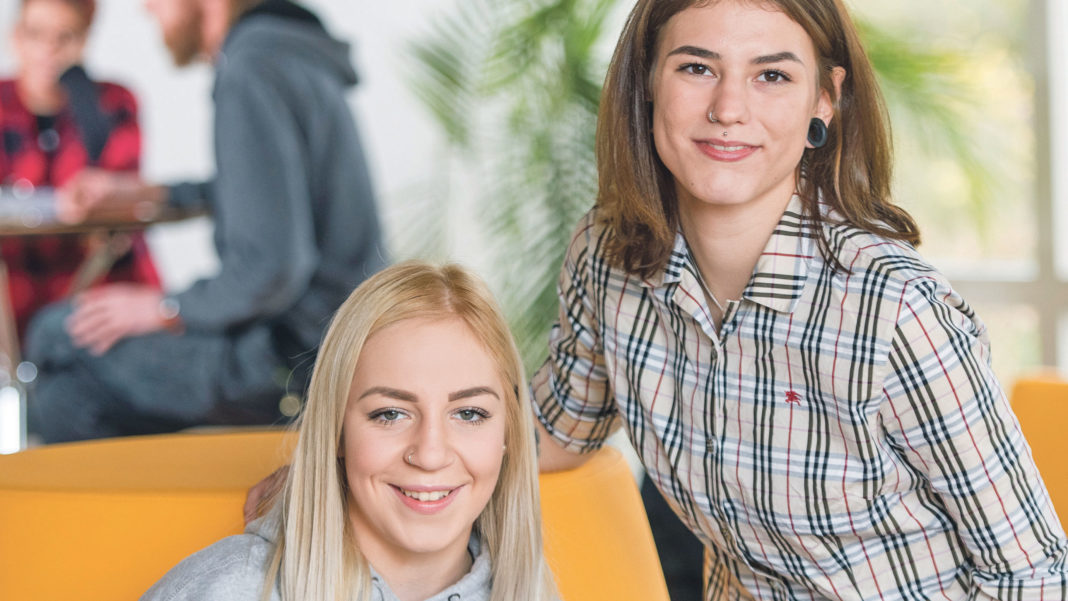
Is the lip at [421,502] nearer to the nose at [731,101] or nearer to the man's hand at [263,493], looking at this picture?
the man's hand at [263,493]

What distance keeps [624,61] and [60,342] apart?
2.87 m

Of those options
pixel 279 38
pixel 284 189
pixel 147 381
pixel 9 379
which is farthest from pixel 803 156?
pixel 9 379

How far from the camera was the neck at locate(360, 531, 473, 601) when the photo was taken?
1.54m

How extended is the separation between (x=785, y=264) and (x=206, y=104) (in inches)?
111

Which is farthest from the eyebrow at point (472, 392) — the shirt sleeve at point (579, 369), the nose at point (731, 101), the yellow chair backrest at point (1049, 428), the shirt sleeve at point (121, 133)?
the shirt sleeve at point (121, 133)

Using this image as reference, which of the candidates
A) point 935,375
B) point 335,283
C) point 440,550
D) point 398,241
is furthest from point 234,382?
point 935,375

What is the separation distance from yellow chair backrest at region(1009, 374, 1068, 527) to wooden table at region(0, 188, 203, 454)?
276cm

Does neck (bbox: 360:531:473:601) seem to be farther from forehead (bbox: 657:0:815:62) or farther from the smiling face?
the smiling face

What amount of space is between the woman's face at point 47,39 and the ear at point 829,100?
3013 millimetres

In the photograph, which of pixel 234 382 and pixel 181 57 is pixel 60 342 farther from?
pixel 181 57

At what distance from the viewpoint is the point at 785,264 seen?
5.05 ft

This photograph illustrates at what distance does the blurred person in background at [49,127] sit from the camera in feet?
12.7

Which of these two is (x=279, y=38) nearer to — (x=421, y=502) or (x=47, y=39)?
(x=47, y=39)

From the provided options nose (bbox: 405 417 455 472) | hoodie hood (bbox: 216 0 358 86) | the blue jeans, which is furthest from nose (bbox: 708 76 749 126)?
the blue jeans
